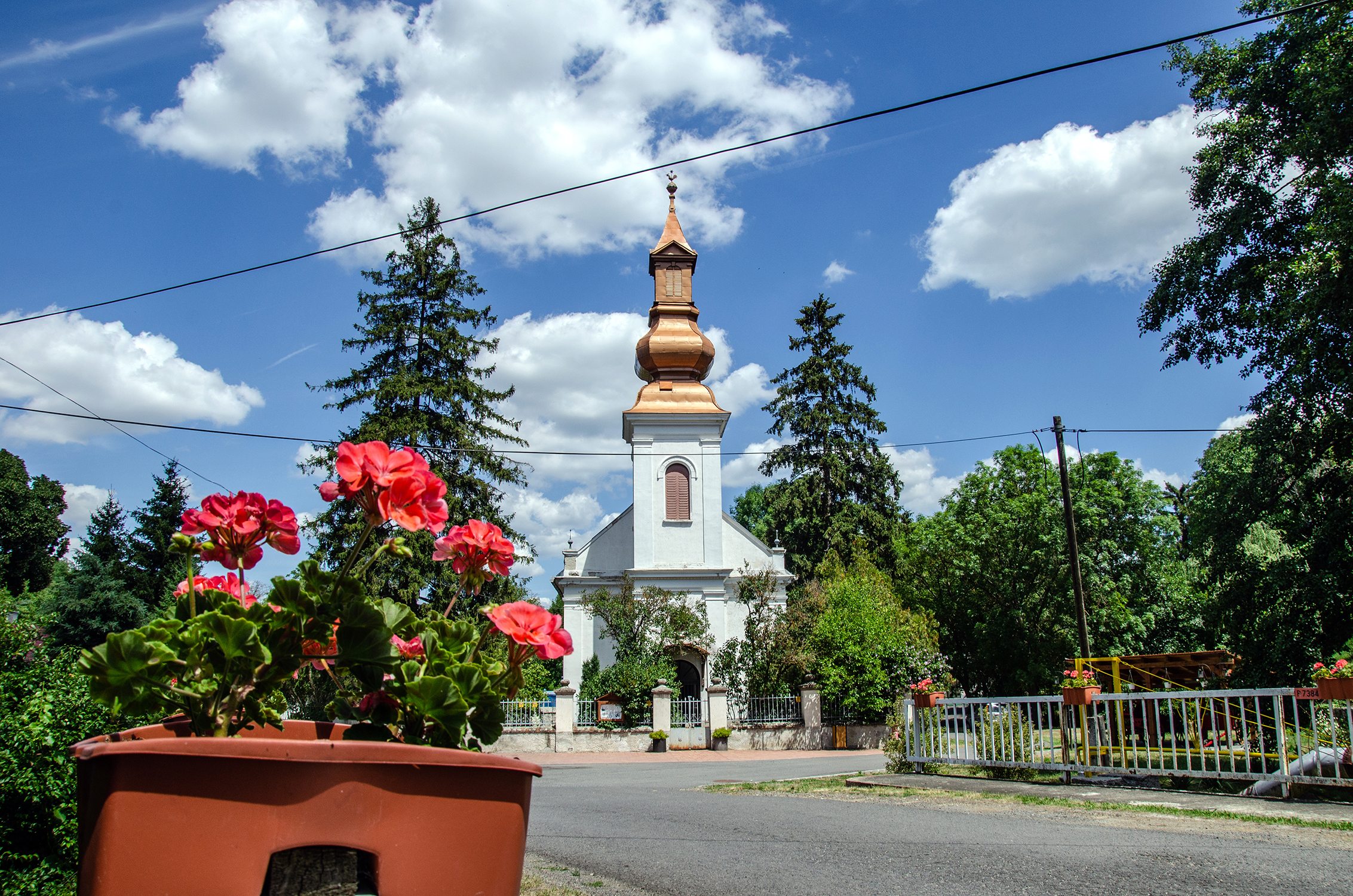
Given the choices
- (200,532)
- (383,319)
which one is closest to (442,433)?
(383,319)

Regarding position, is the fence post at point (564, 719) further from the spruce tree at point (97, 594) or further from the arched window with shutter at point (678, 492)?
the spruce tree at point (97, 594)

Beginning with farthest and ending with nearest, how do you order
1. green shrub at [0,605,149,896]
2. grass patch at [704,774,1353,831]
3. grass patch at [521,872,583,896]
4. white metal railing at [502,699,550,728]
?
white metal railing at [502,699,550,728], grass patch at [704,774,1353,831], grass patch at [521,872,583,896], green shrub at [0,605,149,896]

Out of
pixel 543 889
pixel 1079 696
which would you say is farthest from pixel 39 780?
pixel 1079 696

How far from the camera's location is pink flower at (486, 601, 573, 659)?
6.67ft

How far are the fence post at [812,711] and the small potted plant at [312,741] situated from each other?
25949 millimetres

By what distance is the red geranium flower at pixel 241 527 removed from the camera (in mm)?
2109

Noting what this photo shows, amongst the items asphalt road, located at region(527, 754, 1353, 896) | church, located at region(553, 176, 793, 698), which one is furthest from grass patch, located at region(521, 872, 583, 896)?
church, located at region(553, 176, 793, 698)

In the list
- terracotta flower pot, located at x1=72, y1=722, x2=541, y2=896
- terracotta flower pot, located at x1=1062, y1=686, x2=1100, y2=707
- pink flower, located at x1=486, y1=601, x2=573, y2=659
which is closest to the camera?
terracotta flower pot, located at x1=72, y1=722, x2=541, y2=896

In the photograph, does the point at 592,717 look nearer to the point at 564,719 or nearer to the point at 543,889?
the point at 564,719

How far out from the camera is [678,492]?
33500mm

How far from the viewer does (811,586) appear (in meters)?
30.8

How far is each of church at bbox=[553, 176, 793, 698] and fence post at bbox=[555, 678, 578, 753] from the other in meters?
4.58

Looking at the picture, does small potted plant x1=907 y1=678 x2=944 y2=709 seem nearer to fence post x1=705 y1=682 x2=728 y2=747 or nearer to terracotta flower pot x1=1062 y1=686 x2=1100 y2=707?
terracotta flower pot x1=1062 y1=686 x2=1100 y2=707

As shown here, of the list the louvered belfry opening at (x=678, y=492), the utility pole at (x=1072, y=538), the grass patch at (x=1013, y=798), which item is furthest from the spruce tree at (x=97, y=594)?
the utility pole at (x=1072, y=538)
